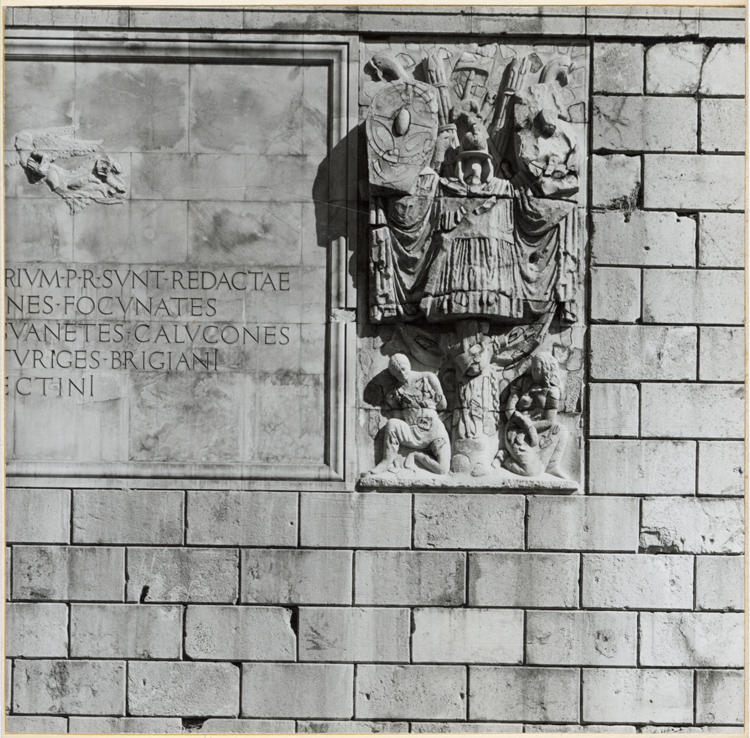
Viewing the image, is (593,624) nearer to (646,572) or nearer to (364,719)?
(646,572)

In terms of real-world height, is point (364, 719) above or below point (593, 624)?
below

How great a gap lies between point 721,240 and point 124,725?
676 cm

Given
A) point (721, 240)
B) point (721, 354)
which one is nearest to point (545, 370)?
point (721, 354)

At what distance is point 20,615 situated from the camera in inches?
330

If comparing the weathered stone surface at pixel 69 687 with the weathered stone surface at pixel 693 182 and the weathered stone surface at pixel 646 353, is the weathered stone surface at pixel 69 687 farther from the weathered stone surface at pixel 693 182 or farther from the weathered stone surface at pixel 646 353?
the weathered stone surface at pixel 693 182

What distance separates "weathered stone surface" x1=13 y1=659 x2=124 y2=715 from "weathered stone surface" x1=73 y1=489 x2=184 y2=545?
3.60 feet

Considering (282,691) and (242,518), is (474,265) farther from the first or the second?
(282,691)

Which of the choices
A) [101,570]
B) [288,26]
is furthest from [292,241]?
[101,570]

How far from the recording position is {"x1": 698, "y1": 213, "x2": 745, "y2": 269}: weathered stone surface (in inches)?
338

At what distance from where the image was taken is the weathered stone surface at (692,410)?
8.51m

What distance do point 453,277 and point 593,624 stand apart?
3247 mm

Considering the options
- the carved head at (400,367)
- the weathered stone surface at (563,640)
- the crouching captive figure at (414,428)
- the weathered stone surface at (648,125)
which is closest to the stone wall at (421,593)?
the weathered stone surface at (563,640)

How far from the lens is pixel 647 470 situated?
848 centimetres

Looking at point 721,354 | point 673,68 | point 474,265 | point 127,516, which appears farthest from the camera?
point 673,68
